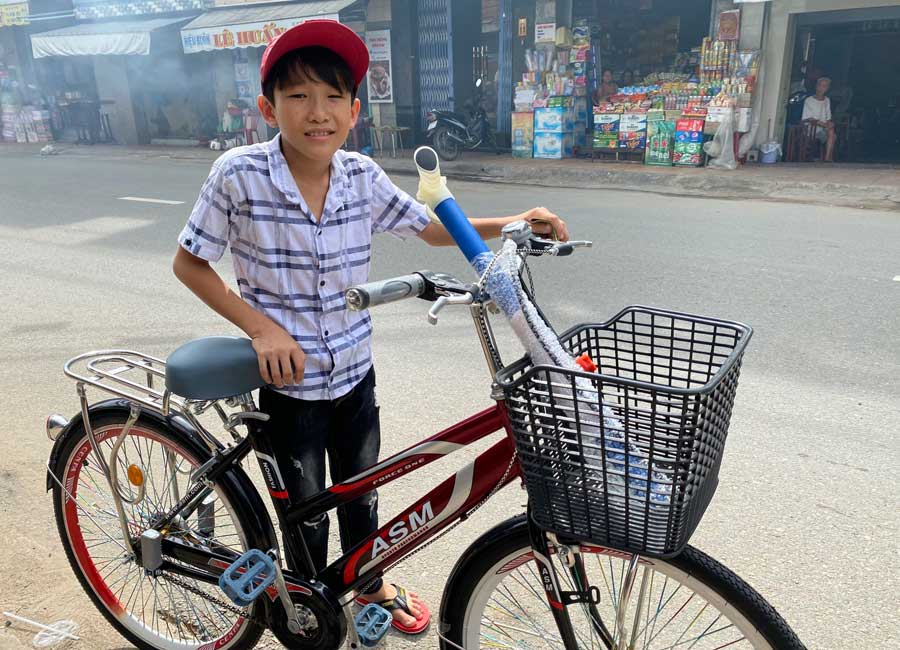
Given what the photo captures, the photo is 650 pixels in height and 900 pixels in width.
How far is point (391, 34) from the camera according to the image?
1465cm

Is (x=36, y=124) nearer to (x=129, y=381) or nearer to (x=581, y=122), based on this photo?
(x=581, y=122)

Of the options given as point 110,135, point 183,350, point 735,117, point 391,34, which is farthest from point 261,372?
point 110,135

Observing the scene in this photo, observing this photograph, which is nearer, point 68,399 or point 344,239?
point 344,239

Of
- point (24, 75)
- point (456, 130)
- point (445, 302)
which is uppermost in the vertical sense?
point (24, 75)

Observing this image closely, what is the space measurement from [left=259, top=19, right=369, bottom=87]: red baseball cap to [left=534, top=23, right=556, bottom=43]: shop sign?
39.3 feet

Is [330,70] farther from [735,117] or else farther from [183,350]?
[735,117]

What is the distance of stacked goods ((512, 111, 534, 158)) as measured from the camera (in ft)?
43.3

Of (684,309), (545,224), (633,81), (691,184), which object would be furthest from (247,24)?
(545,224)

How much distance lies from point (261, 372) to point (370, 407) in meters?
0.44

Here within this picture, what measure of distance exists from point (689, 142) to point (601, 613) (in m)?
10.7

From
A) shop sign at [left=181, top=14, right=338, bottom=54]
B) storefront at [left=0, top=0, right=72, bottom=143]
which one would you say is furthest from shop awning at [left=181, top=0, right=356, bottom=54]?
storefront at [left=0, top=0, right=72, bottom=143]

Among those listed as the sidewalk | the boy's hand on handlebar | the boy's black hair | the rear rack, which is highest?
the boy's black hair

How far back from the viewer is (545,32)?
12.9 metres

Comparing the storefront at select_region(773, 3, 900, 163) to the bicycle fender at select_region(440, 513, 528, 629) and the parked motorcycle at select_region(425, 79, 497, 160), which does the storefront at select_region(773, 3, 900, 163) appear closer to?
the parked motorcycle at select_region(425, 79, 497, 160)
